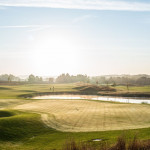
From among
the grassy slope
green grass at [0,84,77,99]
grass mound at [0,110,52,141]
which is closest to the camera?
the grassy slope

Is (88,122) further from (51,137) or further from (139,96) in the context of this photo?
(139,96)

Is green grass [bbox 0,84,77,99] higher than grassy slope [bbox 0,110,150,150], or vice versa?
green grass [bbox 0,84,77,99]

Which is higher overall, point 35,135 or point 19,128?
point 19,128

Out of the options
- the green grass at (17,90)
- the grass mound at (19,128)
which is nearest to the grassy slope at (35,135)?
the grass mound at (19,128)

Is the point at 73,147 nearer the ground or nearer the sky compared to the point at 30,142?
nearer the sky

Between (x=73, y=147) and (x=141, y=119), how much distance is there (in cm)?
2014

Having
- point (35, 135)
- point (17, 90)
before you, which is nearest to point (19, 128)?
point (35, 135)

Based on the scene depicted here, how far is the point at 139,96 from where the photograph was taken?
90562mm

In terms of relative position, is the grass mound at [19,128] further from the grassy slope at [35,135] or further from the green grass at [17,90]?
the green grass at [17,90]

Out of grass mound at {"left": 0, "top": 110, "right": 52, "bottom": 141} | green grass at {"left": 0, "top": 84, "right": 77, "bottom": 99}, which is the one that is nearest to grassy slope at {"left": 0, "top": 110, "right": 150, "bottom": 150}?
grass mound at {"left": 0, "top": 110, "right": 52, "bottom": 141}

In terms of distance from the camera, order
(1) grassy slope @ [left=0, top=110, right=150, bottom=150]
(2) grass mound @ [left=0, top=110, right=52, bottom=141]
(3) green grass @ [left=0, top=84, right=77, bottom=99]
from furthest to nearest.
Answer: (3) green grass @ [left=0, top=84, right=77, bottom=99] → (2) grass mound @ [left=0, top=110, right=52, bottom=141] → (1) grassy slope @ [left=0, top=110, right=150, bottom=150]

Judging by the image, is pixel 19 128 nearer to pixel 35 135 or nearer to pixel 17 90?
pixel 35 135

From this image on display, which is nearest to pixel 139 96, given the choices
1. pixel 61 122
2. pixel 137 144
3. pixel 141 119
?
pixel 141 119

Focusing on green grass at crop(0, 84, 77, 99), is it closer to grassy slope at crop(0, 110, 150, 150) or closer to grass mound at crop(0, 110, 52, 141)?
grass mound at crop(0, 110, 52, 141)
